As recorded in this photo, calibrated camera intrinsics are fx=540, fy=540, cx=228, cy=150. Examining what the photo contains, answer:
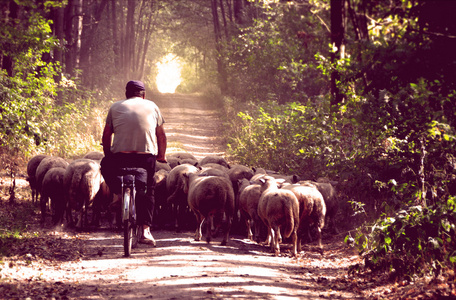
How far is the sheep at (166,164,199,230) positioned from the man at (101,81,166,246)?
3.34 m

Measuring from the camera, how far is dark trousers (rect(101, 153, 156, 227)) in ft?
24.6

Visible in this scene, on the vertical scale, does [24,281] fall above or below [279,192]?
below

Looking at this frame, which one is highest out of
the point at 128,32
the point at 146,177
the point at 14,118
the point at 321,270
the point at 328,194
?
the point at 128,32

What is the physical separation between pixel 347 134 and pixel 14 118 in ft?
20.6

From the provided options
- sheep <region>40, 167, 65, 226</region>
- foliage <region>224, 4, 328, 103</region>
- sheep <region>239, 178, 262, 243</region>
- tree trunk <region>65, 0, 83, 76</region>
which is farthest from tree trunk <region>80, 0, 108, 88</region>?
sheep <region>239, 178, 262, 243</region>

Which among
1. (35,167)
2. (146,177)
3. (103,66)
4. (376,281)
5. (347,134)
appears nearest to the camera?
(376,281)

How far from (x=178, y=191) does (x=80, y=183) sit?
2087 millimetres

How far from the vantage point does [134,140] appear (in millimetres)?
7461

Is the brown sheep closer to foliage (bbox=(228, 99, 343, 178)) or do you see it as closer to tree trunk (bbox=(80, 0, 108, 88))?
foliage (bbox=(228, 99, 343, 178))

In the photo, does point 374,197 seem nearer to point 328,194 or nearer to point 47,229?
point 328,194

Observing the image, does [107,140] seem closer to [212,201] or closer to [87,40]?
[212,201]

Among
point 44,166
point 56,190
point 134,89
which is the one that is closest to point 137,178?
point 134,89

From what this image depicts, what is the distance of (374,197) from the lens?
10219 millimetres

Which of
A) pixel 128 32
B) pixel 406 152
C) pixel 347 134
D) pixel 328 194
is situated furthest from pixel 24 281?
pixel 128 32
